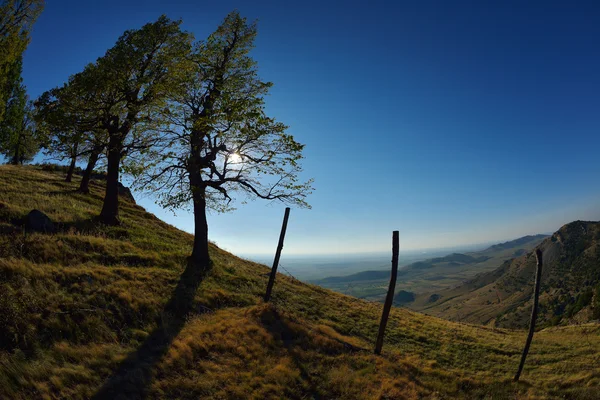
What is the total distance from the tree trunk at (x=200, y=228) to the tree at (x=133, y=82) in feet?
14.3

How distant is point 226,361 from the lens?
10.1m

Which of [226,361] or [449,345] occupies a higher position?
[226,361]

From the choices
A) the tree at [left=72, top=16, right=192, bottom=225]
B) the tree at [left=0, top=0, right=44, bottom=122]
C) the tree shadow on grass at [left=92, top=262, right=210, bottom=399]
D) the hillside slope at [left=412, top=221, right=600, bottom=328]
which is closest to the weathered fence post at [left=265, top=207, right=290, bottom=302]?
the tree shadow on grass at [left=92, top=262, right=210, bottom=399]

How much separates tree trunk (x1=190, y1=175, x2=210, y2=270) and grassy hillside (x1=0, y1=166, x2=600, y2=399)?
134cm

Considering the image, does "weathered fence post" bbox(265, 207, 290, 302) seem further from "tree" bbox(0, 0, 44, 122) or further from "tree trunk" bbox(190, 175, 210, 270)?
"tree" bbox(0, 0, 44, 122)

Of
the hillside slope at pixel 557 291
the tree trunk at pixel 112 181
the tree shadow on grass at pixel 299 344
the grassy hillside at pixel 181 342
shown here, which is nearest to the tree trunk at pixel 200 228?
the grassy hillside at pixel 181 342

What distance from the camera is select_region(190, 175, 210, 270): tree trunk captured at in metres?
19.6

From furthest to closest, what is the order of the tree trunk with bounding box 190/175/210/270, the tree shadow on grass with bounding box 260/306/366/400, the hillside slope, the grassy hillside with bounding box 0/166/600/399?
the hillside slope
the tree trunk with bounding box 190/175/210/270
the tree shadow on grass with bounding box 260/306/366/400
the grassy hillside with bounding box 0/166/600/399

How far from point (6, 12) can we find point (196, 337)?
26.3 m

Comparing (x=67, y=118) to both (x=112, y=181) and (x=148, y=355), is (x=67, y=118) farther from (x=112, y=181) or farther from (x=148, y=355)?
(x=148, y=355)

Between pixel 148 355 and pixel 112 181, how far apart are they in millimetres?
17527

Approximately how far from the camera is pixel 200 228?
817 inches

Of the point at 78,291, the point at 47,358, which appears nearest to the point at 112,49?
the point at 78,291

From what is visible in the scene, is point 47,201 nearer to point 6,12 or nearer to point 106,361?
point 6,12
